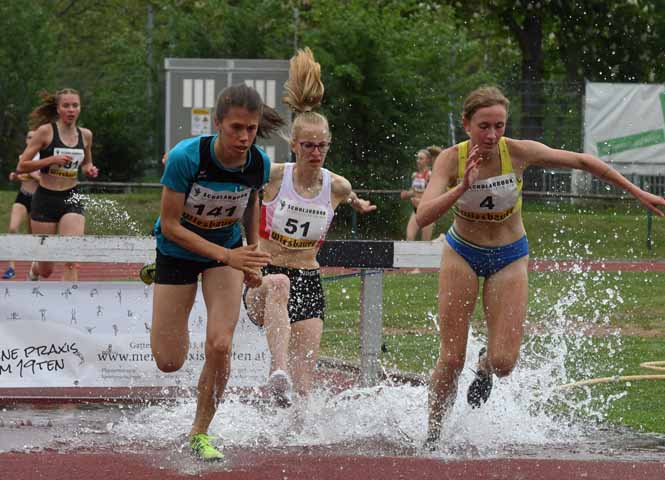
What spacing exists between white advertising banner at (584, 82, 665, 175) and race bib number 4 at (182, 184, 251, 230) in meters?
20.4

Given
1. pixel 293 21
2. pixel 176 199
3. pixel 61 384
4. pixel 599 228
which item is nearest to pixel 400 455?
pixel 176 199

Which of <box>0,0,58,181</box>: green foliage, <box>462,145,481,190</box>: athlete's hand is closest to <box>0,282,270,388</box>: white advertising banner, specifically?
<box>462,145,481,190</box>: athlete's hand

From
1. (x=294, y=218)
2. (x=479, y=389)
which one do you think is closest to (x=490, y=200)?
(x=479, y=389)

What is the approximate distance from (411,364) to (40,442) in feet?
12.7

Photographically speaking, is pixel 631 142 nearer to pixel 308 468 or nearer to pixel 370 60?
pixel 370 60

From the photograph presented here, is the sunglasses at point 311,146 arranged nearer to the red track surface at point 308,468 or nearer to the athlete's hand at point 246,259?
the athlete's hand at point 246,259

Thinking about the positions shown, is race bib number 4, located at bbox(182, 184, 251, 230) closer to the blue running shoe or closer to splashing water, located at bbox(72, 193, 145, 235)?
the blue running shoe

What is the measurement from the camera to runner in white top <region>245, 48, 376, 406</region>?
25.1 ft

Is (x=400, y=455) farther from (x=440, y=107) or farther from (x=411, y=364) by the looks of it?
(x=440, y=107)

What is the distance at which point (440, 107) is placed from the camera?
2680 centimetres

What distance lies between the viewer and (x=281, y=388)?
748 cm

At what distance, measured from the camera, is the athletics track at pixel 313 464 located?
20.7 feet

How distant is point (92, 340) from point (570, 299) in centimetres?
695

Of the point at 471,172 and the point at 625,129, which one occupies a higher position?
the point at 625,129
